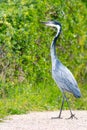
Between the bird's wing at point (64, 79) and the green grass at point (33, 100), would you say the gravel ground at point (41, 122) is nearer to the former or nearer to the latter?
the green grass at point (33, 100)

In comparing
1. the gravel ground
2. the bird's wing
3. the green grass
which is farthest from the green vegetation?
the bird's wing

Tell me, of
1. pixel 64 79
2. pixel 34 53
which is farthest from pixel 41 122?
pixel 34 53

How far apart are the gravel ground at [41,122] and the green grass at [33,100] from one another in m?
0.36

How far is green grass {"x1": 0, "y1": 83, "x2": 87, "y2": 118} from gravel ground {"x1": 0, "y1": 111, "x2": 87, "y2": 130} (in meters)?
0.36

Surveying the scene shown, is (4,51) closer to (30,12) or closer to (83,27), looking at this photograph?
(30,12)

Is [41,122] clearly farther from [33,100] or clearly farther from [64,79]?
[33,100]

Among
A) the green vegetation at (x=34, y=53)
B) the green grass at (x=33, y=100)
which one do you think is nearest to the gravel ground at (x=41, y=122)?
the green grass at (x=33, y=100)

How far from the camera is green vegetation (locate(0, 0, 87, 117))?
50.7 feet

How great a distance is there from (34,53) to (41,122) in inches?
184

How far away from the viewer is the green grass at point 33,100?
46.9ft

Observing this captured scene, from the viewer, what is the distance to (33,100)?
Result: 50.4ft

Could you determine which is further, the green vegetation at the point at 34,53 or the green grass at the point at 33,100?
the green vegetation at the point at 34,53

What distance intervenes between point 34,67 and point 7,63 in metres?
1.27

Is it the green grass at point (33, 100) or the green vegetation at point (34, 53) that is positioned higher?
the green vegetation at point (34, 53)
